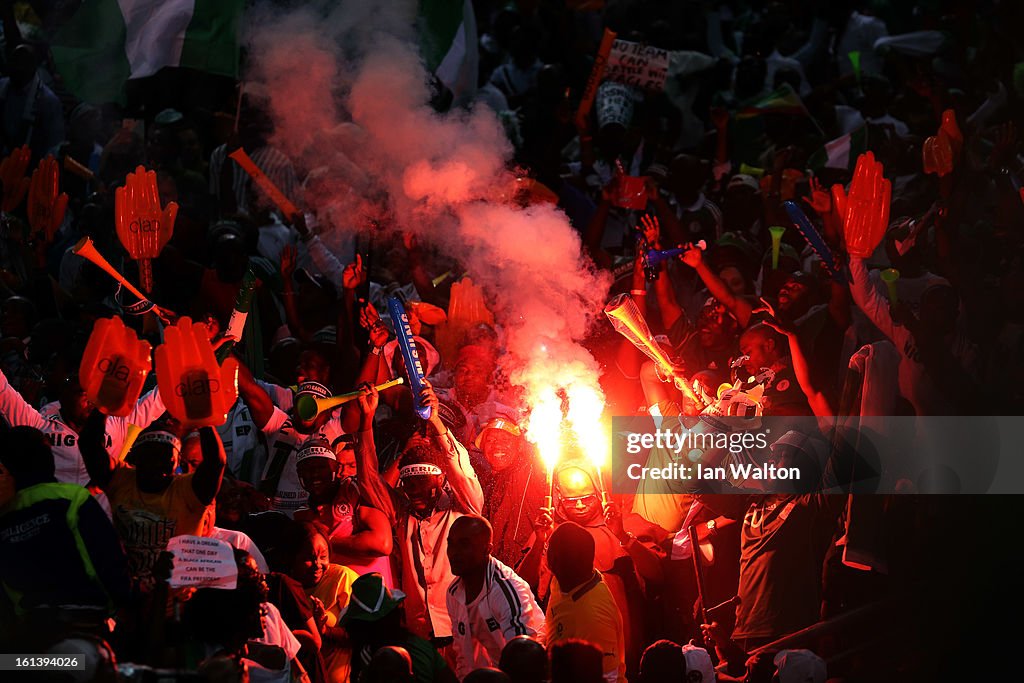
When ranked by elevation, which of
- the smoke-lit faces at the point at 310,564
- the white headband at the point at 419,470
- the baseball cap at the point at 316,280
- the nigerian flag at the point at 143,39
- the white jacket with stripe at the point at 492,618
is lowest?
the white jacket with stripe at the point at 492,618

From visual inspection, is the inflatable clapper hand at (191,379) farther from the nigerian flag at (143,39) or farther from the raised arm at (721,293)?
the nigerian flag at (143,39)

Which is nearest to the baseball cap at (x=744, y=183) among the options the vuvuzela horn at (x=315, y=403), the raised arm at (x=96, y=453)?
the vuvuzela horn at (x=315, y=403)

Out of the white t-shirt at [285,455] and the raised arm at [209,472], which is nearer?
the raised arm at [209,472]

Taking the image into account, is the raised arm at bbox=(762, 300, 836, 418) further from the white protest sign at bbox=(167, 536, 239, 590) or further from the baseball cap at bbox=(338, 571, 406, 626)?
the white protest sign at bbox=(167, 536, 239, 590)

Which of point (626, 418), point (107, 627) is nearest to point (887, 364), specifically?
point (626, 418)

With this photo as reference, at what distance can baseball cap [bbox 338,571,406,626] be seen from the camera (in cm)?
484

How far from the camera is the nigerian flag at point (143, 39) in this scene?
884 centimetres

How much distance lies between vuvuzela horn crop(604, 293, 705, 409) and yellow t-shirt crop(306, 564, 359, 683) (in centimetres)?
214

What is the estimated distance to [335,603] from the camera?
18.8ft

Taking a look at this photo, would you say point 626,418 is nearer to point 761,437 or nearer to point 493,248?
point 761,437

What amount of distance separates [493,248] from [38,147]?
4165 millimetres

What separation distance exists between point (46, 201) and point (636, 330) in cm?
428

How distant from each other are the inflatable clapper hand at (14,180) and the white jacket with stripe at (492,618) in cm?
489

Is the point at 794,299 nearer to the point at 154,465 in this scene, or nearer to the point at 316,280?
the point at 316,280
